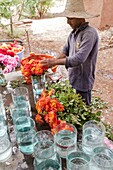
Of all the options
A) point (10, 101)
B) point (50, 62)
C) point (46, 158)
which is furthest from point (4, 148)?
point (50, 62)

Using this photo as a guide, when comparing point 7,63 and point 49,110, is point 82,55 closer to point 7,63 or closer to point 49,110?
point 49,110

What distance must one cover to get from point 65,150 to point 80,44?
4.03 feet

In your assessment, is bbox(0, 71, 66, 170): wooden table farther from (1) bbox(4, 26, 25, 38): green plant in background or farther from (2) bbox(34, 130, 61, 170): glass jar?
(1) bbox(4, 26, 25, 38): green plant in background

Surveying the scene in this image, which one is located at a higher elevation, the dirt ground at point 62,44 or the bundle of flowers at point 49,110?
the bundle of flowers at point 49,110

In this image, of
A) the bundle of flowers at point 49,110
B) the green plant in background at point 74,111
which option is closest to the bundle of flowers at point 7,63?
the green plant in background at point 74,111

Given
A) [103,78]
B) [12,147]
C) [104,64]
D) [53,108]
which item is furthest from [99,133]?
[104,64]

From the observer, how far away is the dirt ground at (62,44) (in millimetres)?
4461

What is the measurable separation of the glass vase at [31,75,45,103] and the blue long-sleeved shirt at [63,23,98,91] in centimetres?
36

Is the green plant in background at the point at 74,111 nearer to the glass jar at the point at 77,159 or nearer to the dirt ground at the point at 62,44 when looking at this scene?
the glass jar at the point at 77,159

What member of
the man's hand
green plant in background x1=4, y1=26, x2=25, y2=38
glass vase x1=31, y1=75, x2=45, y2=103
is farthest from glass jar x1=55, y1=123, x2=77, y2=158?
green plant in background x1=4, y1=26, x2=25, y2=38

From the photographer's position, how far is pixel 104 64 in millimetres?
5379

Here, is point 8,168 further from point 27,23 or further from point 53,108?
point 27,23

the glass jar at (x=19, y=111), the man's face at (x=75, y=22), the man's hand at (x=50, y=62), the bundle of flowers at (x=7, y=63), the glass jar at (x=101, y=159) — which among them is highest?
the man's face at (x=75, y=22)

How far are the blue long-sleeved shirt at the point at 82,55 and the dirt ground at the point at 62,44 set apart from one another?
53.9 inches
